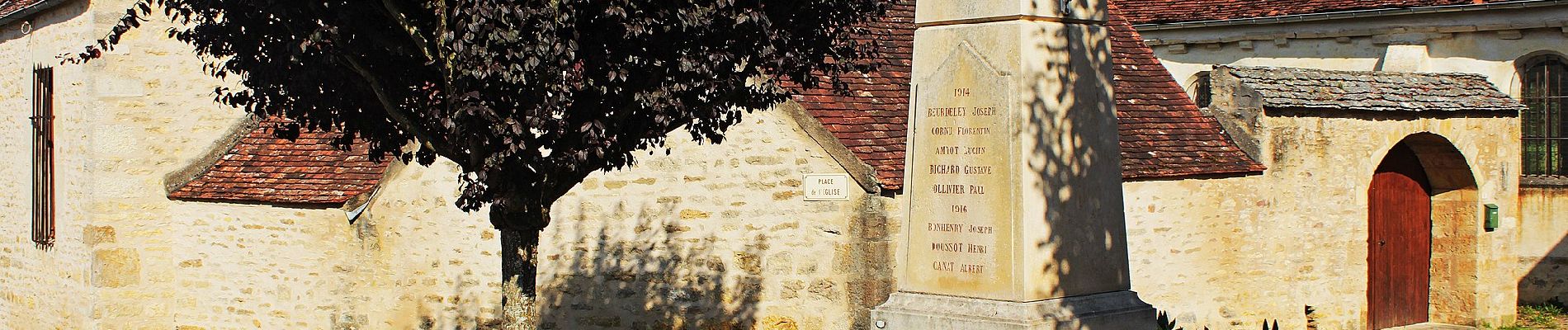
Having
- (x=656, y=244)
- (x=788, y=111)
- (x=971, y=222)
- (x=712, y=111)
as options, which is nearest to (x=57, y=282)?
(x=656, y=244)

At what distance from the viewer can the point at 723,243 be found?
37.5 ft

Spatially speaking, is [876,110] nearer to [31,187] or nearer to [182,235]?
[182,235]

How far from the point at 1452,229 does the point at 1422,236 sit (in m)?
0.27

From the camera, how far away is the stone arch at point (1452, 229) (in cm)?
1461

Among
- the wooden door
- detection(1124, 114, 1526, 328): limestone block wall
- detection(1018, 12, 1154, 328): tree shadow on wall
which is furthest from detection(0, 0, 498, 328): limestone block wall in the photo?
the wooden door

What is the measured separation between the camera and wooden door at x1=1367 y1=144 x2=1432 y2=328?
14531 mm

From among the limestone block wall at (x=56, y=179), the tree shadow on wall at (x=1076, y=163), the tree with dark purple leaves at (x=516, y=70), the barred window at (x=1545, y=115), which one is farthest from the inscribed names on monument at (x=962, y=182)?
the barred window at (x=1545, y=115)

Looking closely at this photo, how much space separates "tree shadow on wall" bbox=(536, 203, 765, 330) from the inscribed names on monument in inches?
186

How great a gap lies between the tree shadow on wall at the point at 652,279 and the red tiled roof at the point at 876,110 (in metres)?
0.97

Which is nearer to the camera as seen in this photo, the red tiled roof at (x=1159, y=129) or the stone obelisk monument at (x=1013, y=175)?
the stone obelisk monument at (x=1013, y=175)

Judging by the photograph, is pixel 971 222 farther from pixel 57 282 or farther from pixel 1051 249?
pixel 57 282

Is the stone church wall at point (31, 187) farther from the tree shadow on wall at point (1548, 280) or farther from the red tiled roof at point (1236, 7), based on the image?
the tree shadow on wall at point (1548, 280)

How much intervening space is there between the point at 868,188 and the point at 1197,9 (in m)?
10.2

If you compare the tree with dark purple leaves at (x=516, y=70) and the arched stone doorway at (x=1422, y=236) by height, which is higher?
the tree with dark purple leaves at (x=516, y=70)
